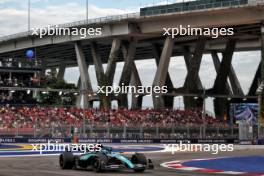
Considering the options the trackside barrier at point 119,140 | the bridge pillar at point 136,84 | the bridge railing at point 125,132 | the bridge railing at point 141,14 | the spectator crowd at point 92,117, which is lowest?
the trackside barrier at point 119,140

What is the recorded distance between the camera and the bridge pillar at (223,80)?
286 feet

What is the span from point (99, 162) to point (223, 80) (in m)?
70.6

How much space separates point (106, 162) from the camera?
20.9 m

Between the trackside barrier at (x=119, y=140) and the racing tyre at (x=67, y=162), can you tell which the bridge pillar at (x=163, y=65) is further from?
the racing tyre at (x=67, y=162)

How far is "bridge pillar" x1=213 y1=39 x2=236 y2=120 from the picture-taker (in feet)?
286

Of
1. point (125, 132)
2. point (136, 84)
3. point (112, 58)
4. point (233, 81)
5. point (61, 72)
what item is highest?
point (61, 72)

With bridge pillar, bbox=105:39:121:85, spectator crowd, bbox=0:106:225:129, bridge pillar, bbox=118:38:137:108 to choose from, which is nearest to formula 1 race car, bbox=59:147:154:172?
spectator crowd, bbox=0:106:225:129

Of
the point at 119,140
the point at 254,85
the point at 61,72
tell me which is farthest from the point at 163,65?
the point at 61,72

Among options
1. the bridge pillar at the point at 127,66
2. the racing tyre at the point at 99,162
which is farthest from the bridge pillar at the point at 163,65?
the racing tyre at the point at 99,162

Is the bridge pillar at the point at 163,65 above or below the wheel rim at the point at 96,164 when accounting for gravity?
above

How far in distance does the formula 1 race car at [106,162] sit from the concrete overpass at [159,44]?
41.4 m

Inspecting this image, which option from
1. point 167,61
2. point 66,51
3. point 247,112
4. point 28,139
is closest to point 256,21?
point 247,112

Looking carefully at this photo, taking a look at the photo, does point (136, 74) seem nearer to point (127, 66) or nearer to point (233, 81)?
point (127, 66)

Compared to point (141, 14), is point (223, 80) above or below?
below
